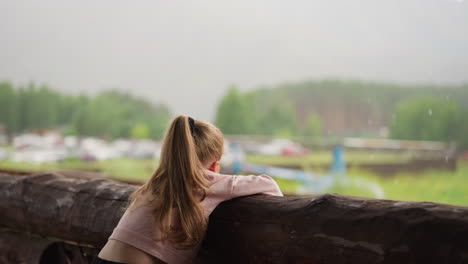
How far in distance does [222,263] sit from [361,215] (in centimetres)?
37

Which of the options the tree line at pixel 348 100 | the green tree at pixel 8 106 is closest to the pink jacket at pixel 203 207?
the tree line at pixel 348 100

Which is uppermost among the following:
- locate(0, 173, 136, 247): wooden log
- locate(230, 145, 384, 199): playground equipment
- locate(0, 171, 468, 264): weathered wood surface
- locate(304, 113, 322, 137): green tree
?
locate(0, 171, 468, 264): weathered wood surface

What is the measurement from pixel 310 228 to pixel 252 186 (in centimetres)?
21

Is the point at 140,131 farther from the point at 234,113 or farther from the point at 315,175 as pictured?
the point at 315,175

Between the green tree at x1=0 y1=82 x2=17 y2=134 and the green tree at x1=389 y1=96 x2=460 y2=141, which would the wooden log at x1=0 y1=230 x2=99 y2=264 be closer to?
the green tree at x1=389 y1=96 x2=460 y2=141

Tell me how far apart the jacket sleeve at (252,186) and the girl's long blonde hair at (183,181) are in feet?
0.23

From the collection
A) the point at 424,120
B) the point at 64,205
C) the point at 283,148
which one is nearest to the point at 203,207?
the point at 64,205

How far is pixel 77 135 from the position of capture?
731 centimetres

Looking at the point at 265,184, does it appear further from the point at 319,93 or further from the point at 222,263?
the point at 319,93

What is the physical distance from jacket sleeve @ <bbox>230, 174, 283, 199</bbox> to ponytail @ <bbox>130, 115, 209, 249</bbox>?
0.24ft

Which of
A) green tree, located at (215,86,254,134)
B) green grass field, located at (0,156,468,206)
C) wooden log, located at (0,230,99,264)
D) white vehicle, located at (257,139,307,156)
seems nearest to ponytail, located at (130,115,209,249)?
wooden log, located at (0,230,99,264)

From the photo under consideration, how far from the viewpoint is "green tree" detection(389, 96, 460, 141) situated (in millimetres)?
6098

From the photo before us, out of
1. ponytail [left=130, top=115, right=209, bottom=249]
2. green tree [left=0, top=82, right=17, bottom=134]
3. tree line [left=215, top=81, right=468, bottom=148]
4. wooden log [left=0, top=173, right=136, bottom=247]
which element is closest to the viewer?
ponytail [left=130, top=115, right=209, bottom=249]

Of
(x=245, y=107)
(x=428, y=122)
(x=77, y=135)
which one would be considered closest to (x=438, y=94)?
(x=428, y=122)
